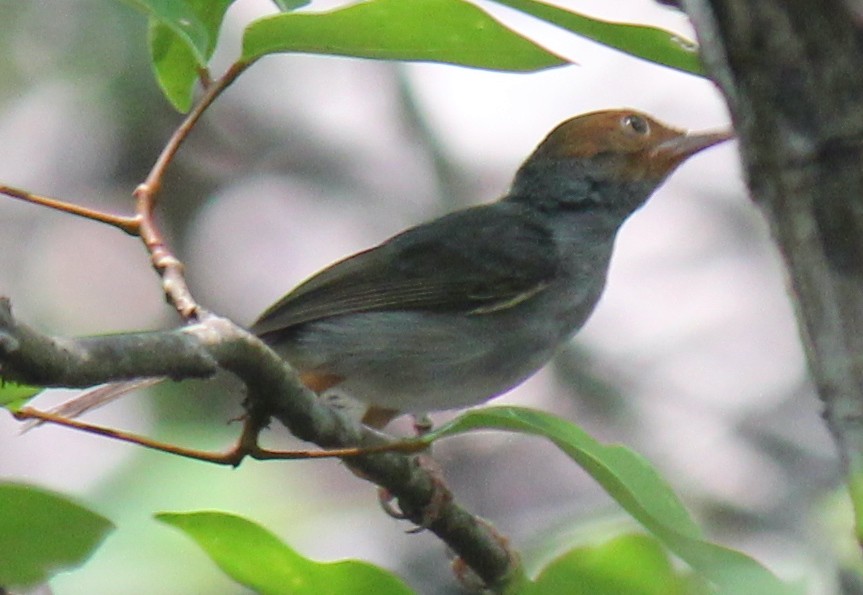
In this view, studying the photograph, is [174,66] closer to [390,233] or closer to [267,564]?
[267,564]

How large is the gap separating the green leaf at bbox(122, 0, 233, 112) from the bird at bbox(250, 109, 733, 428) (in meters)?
1.44

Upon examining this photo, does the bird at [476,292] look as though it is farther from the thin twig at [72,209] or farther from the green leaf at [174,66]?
the thin twig at [72,209]

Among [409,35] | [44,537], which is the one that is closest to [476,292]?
[409,35]

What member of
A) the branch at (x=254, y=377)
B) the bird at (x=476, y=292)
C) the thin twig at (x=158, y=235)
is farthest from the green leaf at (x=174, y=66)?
the bird at (x=476, y=292)

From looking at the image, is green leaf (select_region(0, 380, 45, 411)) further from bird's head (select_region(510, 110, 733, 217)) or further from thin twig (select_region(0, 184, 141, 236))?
bird's head (select_region(510, 110, 733, 217))

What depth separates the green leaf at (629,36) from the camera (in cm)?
226

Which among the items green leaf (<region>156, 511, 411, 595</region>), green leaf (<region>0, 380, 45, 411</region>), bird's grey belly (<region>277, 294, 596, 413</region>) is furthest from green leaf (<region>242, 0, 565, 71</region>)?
bird's grey belly (<region>277, 294, 596, 413</region>)

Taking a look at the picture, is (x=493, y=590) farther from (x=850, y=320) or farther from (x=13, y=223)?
(x=13, y=223)

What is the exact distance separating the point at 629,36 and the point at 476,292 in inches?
90.5

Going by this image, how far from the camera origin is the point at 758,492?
6.59 m

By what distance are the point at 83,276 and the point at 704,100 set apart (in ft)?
13.3

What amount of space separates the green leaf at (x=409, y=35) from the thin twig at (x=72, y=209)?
0.43 m

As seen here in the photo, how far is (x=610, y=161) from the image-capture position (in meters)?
5.07

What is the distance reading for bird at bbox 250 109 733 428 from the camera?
4.33 meters
